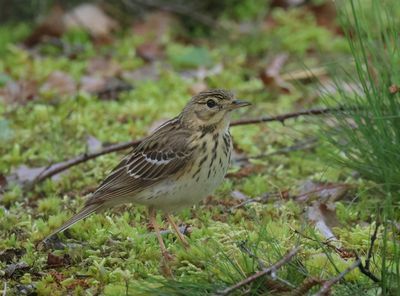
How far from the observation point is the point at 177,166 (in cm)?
482

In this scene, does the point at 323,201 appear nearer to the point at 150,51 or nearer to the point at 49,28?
the point at 150,51

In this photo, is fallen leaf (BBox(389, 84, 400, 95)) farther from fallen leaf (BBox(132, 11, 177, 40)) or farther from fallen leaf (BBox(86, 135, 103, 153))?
fallen leaf (BBox(132, 11, 177, 40))

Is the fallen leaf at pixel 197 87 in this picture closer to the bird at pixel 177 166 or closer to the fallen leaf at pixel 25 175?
the fallen leaf at pixel 25 175

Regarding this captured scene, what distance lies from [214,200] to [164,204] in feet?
2.96

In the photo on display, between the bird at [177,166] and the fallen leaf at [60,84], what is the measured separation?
2.70 metres

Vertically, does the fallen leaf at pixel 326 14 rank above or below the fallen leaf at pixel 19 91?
above

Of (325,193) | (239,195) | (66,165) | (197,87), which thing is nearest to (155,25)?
(197,87)

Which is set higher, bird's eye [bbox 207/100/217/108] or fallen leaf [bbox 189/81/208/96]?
fallen leaf [bbox 189/81/208/96]

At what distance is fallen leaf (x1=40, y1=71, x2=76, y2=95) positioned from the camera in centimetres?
780

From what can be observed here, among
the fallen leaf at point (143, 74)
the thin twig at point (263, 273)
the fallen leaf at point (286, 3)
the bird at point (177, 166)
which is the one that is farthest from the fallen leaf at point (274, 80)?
the thin twig at point (263, 273)

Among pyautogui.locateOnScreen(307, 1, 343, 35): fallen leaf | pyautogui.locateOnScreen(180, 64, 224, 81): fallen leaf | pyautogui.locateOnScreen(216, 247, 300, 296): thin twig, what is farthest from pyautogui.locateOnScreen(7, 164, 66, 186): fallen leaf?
pyautogui.locateOnScreen(307, 1, 343, 35): fallen leaf

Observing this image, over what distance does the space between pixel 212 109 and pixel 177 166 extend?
1.72ft

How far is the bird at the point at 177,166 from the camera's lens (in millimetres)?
4766

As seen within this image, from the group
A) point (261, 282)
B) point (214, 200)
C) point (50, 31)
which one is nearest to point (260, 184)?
point (214, 200)
